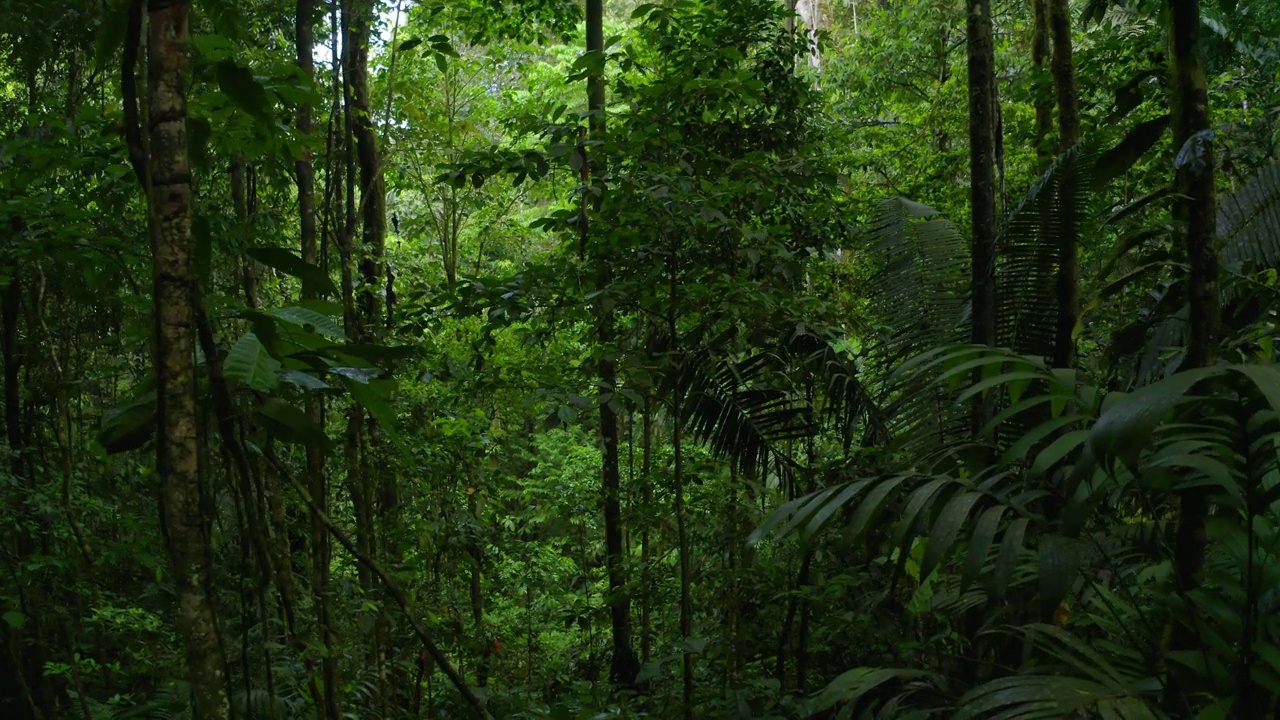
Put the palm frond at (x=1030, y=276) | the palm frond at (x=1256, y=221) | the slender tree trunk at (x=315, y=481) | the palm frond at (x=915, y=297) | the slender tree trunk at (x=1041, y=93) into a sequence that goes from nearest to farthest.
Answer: the slender tree trunk at (x=315, y=481), the palm frond at (x=1256, y=221), the palm frond at (x=1030, y=276), the palm frond at (x=915, y=297), the slender tree trunk at (x=1041, y=93)

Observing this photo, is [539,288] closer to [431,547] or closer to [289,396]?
[289,396]

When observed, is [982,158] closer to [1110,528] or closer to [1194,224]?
[1110,528]

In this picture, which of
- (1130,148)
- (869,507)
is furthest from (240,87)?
(1130,148)

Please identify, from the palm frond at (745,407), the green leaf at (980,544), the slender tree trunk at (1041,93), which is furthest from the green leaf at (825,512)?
the slender tree trunk at (1041,93)

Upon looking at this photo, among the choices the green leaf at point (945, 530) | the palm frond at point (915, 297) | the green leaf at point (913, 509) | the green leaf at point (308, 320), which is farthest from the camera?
the palm frond at point (915, 297)

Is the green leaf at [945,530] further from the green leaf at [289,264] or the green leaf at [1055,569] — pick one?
the green leaf at [289,264]

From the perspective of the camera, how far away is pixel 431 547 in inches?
218

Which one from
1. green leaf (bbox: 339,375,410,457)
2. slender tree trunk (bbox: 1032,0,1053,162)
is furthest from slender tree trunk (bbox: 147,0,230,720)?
slender tree trunk (bbox: 1032,0,1053,162)

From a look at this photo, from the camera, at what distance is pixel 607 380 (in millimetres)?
4602

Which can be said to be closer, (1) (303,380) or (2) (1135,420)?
(2) (1135,420)

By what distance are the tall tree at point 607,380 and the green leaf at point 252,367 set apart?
1764 mm

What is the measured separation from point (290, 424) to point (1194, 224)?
1.84 m

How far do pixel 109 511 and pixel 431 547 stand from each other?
69.9 inches

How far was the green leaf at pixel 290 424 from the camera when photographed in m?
1.68
